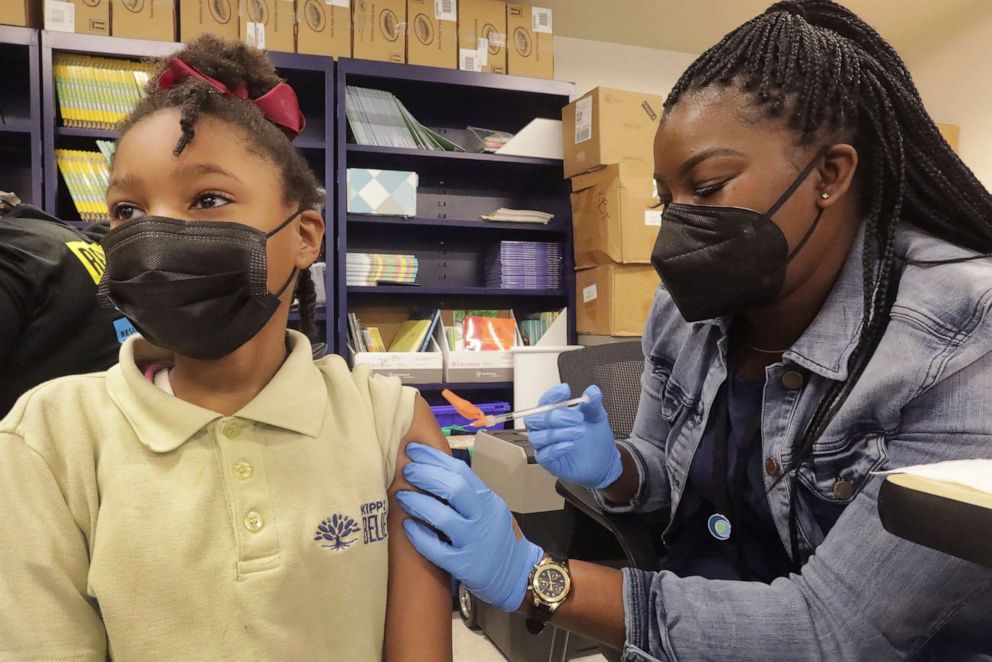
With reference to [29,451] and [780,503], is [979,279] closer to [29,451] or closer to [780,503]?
[780,503]

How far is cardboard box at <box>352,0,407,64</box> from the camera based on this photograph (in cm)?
287

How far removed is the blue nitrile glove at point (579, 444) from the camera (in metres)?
1.20

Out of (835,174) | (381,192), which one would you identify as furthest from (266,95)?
(381,192)

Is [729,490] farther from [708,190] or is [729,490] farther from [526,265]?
[526,265]

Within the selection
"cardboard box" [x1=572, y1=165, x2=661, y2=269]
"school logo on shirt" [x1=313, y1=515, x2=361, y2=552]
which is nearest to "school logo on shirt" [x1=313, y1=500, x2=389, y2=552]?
"school logo on shirt" [x1=313, y1=515, x2=361, y2=552]

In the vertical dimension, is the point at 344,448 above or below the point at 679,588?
above

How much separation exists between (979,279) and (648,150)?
7.67ft

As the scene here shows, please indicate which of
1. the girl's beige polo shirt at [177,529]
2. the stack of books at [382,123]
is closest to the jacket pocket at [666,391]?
the girl's beige polo shirt at [177,529]

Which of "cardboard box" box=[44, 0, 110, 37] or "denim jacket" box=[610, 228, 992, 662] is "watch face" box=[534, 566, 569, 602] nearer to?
"denim jacket" box=[610, 228, 992, 662]

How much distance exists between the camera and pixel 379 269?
9.78 ft

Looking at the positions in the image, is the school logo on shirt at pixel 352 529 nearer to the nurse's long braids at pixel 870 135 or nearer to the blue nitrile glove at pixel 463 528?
the blue nitrile glove at pixel 463 528

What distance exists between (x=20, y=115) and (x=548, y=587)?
3.33m

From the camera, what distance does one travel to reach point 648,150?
3.00m

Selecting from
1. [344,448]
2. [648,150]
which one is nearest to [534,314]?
[648,150]
